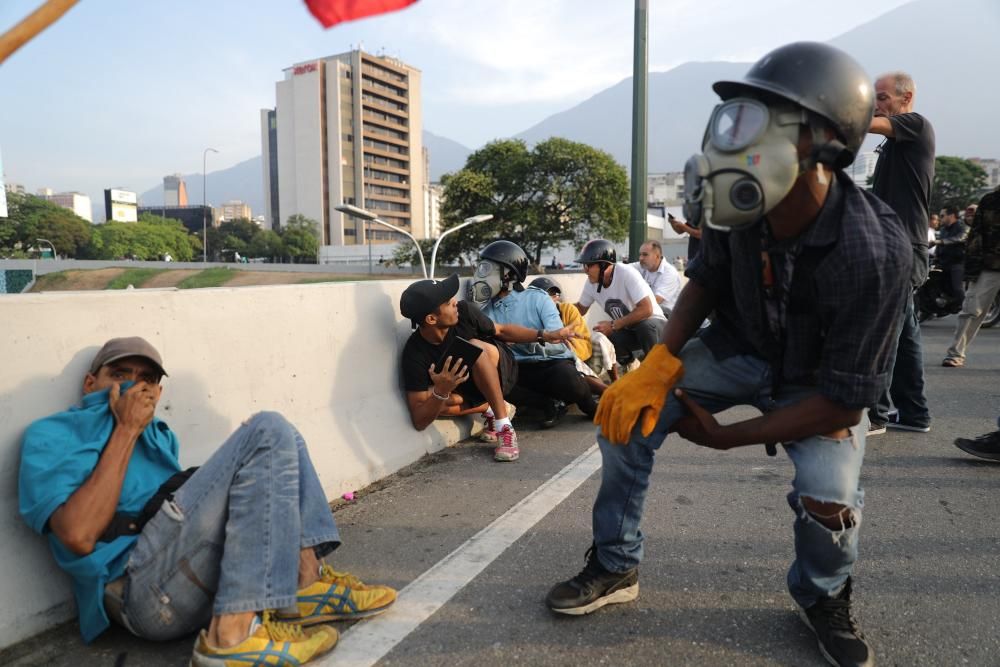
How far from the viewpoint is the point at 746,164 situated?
1867mm

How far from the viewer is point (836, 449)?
212cm

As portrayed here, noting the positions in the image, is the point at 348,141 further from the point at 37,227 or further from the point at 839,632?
the point at 839,632

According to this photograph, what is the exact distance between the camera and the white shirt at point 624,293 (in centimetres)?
689

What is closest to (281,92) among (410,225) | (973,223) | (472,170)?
(410,225)

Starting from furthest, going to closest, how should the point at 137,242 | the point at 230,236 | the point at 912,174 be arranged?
the point at 230,236
the point at 137,242
the point at 912,174

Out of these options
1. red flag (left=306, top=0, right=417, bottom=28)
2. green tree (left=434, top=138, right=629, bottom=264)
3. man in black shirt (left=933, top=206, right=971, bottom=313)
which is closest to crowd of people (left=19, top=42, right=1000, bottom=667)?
red flag (left=306, top=0, right=417, bottom=28)

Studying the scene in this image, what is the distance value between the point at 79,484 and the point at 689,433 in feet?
6.44

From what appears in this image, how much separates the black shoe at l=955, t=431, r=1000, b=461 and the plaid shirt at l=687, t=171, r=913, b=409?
2.81 metres

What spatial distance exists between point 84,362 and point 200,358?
1.89 feet

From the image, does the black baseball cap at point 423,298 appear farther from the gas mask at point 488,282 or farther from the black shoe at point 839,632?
the black shoe at point 839,632

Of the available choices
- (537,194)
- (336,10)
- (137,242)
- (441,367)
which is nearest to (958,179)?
(537,194)

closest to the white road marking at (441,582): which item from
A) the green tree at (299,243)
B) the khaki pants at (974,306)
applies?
the khaki pants at (974,306)

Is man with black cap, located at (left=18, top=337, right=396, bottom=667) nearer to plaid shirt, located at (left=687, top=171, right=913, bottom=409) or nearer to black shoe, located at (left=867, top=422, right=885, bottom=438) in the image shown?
plaid shirt, located at (left=687, top=171, right=913, bottom=409)

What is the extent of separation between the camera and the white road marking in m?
2.23
